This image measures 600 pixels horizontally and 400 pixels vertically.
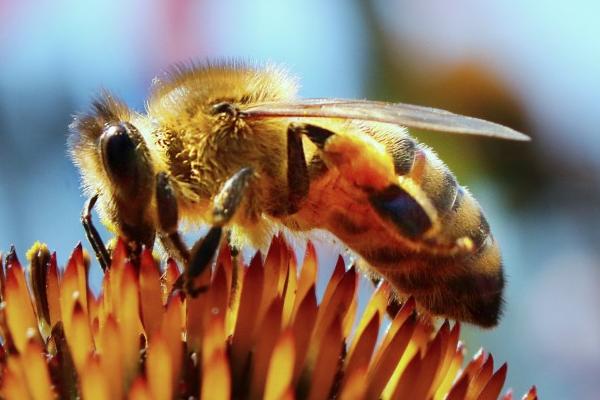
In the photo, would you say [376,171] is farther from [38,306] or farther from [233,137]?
[38,306]

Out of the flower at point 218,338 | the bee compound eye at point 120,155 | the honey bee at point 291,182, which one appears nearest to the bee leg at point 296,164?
the honey bee at point 291,182

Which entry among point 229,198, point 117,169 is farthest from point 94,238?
point 229,198

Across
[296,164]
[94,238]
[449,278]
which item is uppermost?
[296,164]

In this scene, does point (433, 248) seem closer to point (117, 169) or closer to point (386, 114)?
point (386, 114)

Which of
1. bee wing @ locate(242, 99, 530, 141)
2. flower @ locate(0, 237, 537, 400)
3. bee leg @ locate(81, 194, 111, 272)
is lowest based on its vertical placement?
flower @ locate(0, 237, 537, 400)

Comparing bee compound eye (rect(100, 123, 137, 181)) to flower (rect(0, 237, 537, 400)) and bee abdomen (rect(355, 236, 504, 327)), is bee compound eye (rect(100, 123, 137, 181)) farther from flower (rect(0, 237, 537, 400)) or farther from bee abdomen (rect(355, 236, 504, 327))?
bee abdomen (rect(355, 236, 504, 327))

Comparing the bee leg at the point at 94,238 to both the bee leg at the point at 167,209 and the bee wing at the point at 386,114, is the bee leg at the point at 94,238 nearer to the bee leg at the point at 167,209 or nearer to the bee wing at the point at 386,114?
the bee leg at the point at 167,209

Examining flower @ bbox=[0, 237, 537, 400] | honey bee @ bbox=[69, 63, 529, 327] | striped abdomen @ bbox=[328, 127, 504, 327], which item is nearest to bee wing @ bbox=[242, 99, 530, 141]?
honey bee @ bbox=[69, 63, 529, 327]
